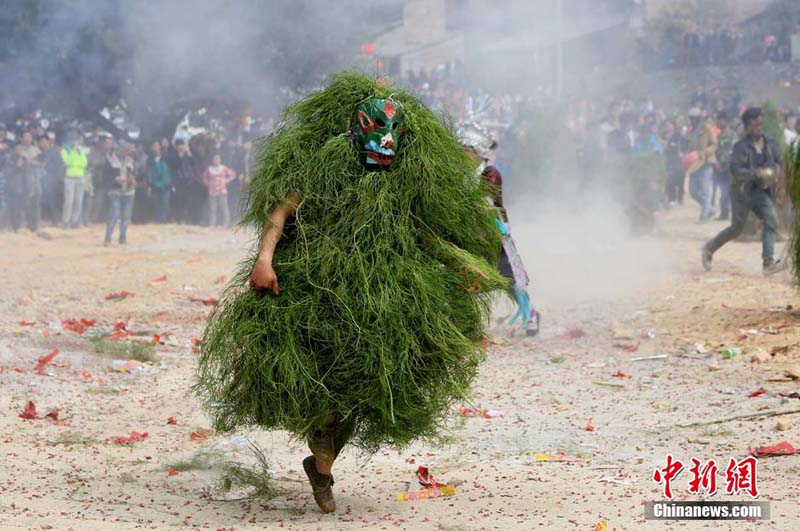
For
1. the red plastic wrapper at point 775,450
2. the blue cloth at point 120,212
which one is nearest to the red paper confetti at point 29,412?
the red plastic wrapper at point 775,450

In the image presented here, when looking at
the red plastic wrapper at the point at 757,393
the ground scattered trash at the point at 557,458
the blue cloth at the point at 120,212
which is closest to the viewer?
the ground scattered trash at the point at 557,458

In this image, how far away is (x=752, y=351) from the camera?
9328 millimetres

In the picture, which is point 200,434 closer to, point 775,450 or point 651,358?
point 775,450

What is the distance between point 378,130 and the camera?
5496mm

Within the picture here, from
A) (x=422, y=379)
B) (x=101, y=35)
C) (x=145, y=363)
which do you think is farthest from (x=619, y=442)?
(x=101, y=35)

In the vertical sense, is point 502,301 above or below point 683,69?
below

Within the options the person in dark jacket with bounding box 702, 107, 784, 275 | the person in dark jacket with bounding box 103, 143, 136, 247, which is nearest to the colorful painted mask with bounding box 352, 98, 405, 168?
the person in dark jacket with bounding box 702, 107, 784, 275

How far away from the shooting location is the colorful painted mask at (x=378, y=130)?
18.0ft

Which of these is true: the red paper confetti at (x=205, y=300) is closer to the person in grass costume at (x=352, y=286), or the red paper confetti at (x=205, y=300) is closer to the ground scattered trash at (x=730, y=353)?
the ground scattered trash at (x=730, y=353)

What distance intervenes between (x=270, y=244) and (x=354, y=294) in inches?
17.9

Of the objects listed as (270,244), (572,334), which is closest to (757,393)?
(572,334)

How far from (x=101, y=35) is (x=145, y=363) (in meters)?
12.7

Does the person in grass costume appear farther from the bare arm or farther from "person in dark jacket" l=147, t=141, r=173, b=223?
"person in dark jacket" l=147, t=141, r=173, b=223

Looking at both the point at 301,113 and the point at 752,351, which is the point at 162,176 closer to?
the point at 752,351
